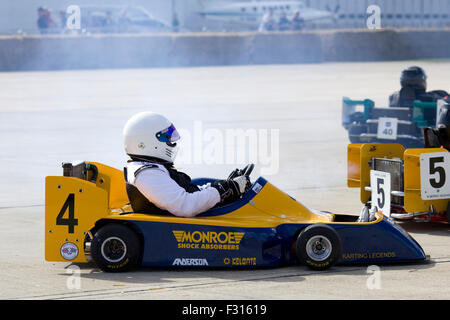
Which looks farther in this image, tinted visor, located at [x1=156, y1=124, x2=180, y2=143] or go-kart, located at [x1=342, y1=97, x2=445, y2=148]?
go-kart, located at [x1=342, y1=97, x2=445, y2=148]

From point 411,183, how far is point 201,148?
19.7ft

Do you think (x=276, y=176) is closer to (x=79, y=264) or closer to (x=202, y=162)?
(x=202, y=162)

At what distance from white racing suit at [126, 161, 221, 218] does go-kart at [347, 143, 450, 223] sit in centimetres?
190

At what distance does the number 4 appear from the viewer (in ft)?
19.8

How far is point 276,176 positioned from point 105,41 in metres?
21.9

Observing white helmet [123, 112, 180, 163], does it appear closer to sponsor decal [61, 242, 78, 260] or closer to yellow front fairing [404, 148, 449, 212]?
sponsor decal [61, 242, 78, 260]

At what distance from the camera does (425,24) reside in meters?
33.5

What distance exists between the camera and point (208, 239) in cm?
589

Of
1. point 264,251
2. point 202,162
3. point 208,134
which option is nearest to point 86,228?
point 264,251

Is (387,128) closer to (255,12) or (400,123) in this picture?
(400,123)


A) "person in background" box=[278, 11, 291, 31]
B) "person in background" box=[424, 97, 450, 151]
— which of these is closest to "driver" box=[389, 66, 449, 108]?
"person in background" box=[424, 97, 450, 151]

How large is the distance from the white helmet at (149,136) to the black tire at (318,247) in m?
1.12

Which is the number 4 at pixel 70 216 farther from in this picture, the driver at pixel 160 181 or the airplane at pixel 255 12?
the airplane at pixel 255 12
